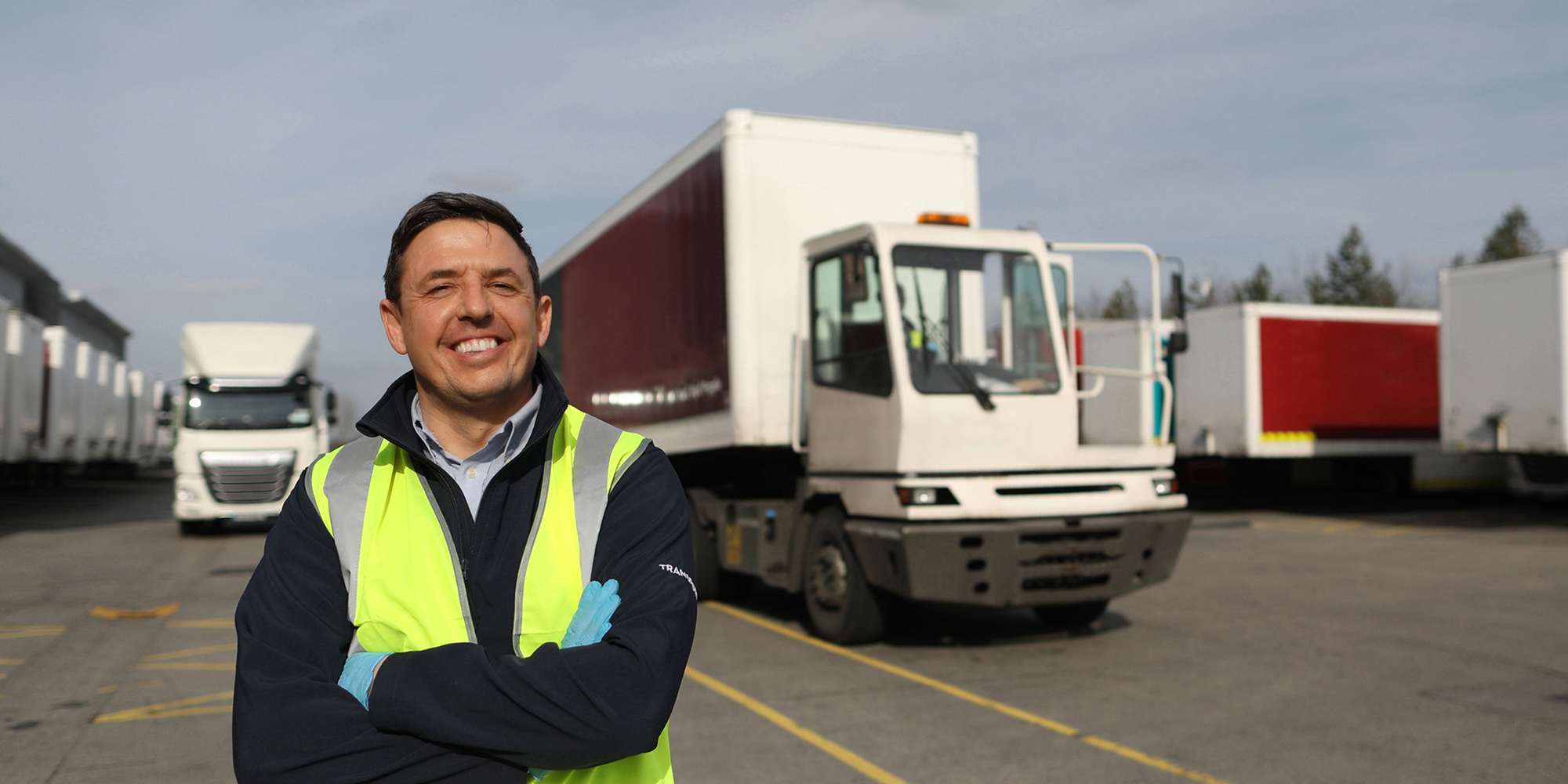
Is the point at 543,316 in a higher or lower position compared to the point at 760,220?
lower

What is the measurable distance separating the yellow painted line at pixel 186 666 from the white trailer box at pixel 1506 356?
17502mm

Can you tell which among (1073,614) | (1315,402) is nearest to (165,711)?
(1073,614)

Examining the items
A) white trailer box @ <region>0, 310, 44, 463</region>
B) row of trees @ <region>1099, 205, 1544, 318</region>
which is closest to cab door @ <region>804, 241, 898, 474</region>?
white trailer box @ <region>0, 310, 44, 463</region>

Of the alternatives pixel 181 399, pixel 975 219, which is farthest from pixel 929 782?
pixel 181 399

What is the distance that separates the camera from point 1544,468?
19.4 meters

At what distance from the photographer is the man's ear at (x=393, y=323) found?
2189 mm

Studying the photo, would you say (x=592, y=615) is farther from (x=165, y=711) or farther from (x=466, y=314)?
(x=165, y=711)

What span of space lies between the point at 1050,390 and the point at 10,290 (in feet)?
186

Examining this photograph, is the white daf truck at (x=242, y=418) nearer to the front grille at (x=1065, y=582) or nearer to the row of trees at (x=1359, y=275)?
the front grille at (x=1065, y=582)

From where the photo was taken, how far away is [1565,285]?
16953 mm

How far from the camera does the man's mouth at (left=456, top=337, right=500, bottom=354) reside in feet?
6.86

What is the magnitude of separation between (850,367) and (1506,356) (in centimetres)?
1427

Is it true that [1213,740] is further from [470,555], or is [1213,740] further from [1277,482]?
[1277,482]

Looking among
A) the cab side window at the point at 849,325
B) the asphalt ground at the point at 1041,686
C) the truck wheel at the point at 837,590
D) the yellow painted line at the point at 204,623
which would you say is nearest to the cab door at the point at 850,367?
the cab side window at the point at 849,325
